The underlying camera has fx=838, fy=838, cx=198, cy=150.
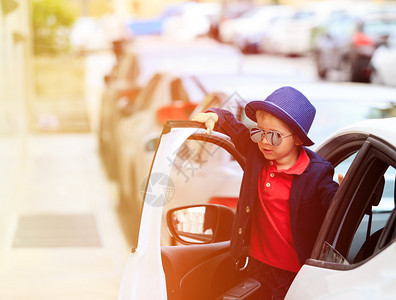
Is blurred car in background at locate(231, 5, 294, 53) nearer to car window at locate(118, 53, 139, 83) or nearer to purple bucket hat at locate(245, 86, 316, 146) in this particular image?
car window at locate(118, 53, 139, 83)

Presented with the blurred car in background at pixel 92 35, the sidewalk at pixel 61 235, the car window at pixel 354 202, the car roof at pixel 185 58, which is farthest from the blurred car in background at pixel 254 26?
the car window at pixel 354 202

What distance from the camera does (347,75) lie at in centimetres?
1928

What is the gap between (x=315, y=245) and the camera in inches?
109

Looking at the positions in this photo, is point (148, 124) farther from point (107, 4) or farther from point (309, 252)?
point (107, 4)

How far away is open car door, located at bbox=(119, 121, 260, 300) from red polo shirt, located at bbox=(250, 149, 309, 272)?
0.17 meters

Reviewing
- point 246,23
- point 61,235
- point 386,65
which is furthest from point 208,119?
Result: point 246,23

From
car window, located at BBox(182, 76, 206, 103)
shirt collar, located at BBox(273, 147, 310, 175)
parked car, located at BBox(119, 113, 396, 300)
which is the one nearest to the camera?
parked car, located at BBox(119, 113, 396, 300)

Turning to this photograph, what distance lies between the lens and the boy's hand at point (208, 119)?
3113mm

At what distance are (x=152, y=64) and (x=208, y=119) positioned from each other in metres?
7.51

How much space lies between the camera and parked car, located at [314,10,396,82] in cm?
1852

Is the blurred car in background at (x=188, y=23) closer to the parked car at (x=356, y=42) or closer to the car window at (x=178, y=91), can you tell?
the parked car at (x=356, y=42)

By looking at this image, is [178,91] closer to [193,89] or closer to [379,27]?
[193,89]

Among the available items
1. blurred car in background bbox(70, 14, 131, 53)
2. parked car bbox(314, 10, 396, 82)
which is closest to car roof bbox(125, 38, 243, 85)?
parked car bbox(314, 10, 396, 82)

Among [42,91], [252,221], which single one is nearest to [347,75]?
[42,91]
